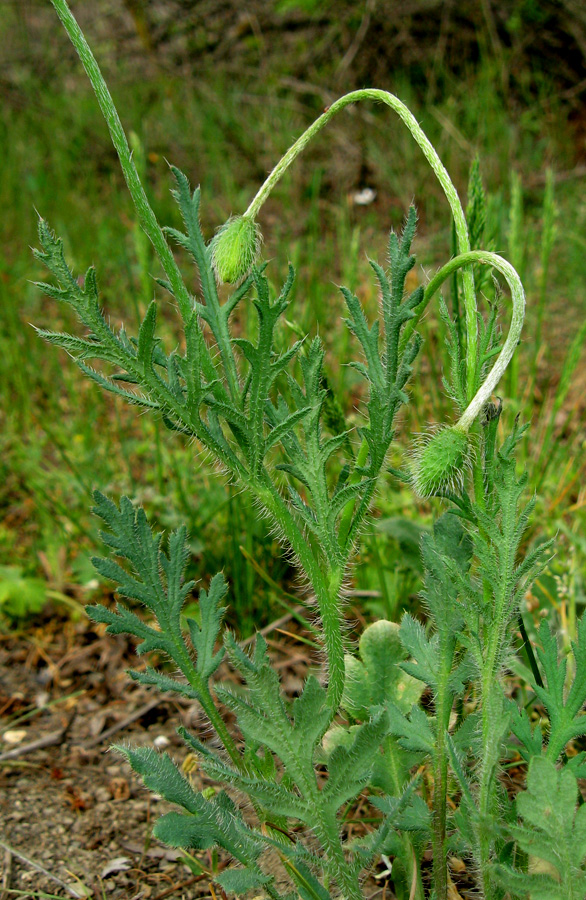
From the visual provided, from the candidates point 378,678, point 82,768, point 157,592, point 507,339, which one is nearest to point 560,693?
point 378,678

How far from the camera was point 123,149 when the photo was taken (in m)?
1.14

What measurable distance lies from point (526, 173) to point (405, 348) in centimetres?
434

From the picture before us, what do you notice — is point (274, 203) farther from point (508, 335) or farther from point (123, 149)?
point (508, 335)

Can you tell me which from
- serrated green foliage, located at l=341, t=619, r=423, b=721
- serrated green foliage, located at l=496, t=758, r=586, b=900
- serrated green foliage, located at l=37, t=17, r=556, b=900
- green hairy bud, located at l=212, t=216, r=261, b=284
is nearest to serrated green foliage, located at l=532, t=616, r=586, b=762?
serrated green foliage, located at l=37, t=17, r=556, b=900

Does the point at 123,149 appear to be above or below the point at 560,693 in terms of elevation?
above

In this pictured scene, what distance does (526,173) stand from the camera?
16.8ft

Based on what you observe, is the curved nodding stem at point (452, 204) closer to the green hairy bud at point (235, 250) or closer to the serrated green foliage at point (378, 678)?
the green hairy bud at point (235, 250)

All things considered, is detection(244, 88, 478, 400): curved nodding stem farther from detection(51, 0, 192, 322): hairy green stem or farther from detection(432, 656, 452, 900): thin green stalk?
detection(432, 656, 452, 900): thin green stalk

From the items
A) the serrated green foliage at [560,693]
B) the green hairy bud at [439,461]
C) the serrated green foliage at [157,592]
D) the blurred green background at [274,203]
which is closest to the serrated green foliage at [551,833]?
the serrated green foliage at [560,693]

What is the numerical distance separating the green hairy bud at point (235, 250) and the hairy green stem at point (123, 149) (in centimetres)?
7

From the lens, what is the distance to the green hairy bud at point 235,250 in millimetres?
1226

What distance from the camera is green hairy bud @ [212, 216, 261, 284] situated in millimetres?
1226

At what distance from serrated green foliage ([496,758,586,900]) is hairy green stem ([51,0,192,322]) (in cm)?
80

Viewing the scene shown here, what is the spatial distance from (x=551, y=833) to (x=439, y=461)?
49 cm
